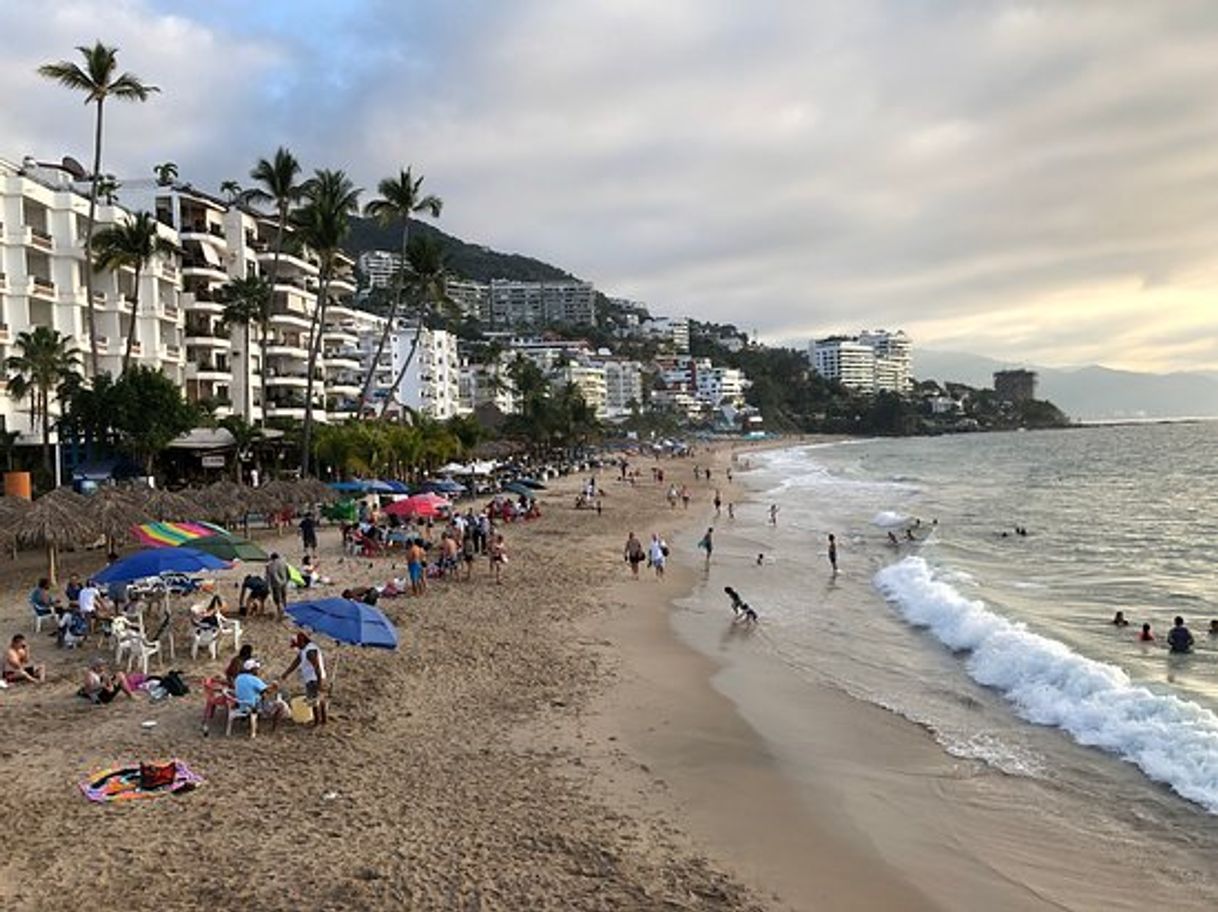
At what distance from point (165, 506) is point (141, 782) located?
14.8m

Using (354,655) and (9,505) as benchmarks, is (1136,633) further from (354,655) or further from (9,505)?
(9,505)

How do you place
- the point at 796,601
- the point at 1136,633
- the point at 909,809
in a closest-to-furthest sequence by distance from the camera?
the point at 909,809
the point at 1136,633
the point at 796,601

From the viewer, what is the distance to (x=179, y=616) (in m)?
16.8

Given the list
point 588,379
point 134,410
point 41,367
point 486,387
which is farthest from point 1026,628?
point 588,379

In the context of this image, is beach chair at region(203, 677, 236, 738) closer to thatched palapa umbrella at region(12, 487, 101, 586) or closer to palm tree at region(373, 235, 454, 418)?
thatched palapa umbrella at region(12, 487, 101, 586)

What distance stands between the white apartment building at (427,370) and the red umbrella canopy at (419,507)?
202 feet

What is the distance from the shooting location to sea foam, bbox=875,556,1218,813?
36.9ft

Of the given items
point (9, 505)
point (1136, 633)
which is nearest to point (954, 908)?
point (1136, 633)

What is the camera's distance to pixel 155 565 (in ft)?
47.6

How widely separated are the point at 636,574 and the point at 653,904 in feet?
60.1

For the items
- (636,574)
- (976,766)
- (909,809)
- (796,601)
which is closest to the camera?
(909,809)

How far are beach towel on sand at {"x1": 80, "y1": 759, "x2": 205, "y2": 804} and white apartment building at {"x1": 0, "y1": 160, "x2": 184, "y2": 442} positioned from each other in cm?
3264

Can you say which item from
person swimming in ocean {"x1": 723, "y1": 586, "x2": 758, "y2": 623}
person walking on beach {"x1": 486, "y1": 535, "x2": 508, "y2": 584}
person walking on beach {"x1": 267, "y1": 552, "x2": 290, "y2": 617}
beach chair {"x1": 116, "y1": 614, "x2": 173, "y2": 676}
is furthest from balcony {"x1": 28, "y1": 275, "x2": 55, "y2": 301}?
person swimming in ocean {"x1": 723, "y1": 586, "x2": 758, "y2": 623}

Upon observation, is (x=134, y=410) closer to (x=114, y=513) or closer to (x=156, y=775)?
(x=114, y=513)
